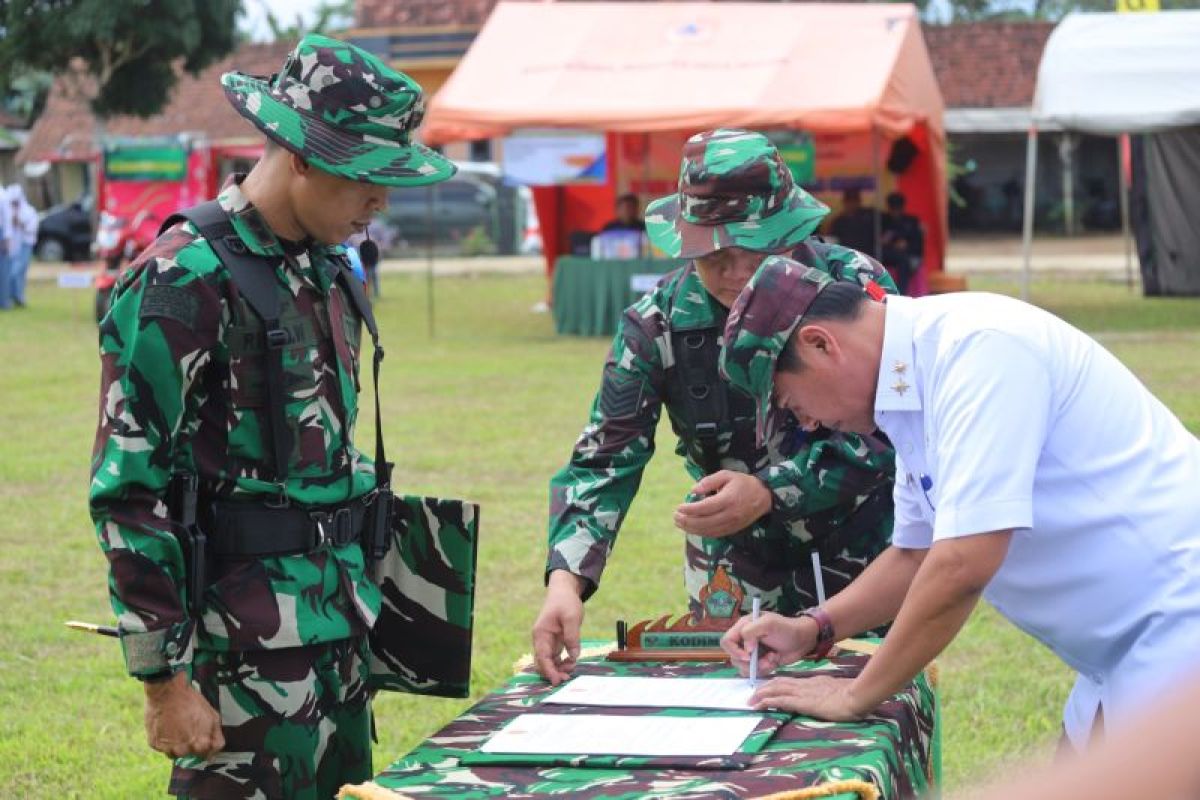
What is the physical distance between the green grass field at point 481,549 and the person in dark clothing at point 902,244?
1854 millimetres

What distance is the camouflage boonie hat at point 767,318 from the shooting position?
273cm

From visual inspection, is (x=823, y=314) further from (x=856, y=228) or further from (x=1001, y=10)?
(x=1001, y=10)

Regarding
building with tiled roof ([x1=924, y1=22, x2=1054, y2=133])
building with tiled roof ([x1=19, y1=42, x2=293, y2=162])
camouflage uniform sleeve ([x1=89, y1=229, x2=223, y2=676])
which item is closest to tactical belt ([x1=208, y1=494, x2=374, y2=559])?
camouflage uniform sleeve ([x1=89, y1=229, x2=223, y2=676])

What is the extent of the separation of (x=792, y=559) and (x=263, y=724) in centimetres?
116

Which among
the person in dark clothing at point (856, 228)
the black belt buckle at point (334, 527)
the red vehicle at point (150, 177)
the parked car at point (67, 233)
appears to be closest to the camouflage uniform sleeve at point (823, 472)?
the black belt buckle at point (334, 527)

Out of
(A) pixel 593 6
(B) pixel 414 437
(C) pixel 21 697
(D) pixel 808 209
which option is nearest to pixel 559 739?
(D) pixel 808 209

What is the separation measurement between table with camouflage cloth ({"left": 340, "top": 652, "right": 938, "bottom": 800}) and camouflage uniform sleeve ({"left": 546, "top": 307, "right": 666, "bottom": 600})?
503mm

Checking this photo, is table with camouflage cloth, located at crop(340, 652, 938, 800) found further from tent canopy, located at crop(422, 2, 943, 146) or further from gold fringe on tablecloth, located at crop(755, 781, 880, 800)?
A: tent canopy, located at crop(422, 2, 943, 146)

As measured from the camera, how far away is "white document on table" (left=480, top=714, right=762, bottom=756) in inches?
107

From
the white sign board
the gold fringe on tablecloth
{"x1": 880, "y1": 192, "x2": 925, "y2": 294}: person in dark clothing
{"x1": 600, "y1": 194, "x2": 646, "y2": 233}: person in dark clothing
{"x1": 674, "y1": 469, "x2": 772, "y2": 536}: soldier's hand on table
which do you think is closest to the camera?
the gold fringe on tablecloth

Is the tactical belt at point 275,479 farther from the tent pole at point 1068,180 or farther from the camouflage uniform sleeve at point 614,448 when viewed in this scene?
the tent pole at point 1068,180

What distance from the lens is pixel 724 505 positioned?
11.1 feet

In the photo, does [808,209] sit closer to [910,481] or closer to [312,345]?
[910,481]

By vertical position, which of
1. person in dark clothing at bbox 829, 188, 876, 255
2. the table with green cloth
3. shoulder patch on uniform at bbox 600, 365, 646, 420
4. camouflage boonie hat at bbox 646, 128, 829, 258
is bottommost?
the table with green cloth
